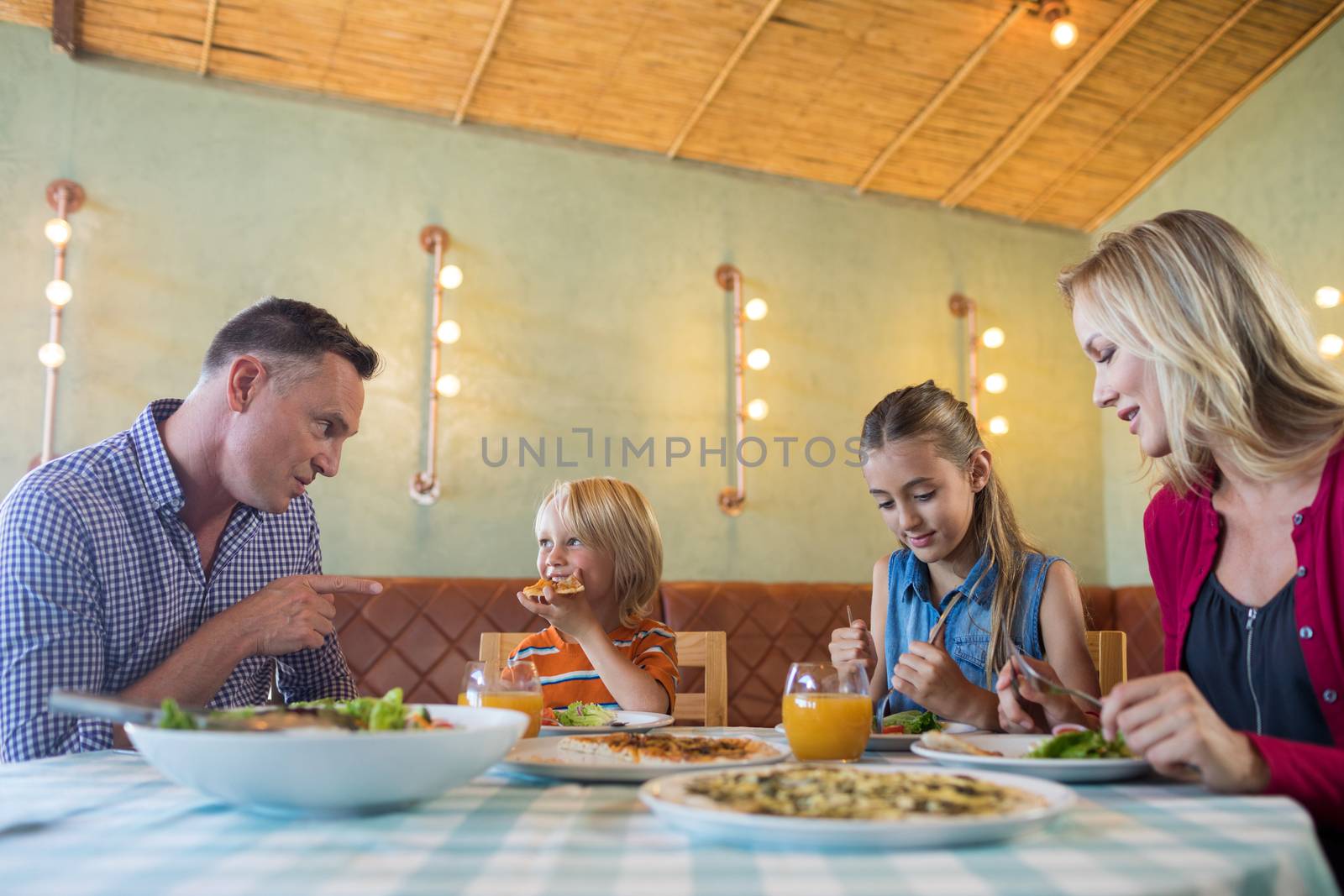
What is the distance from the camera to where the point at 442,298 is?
4.49 m

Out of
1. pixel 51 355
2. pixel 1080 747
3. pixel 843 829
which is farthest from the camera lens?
pixel 51 355

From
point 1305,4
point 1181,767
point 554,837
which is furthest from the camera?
point 1305,4

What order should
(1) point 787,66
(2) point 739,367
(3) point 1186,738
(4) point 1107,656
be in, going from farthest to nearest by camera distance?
(2) point 739,367
(1) point 787,66
(4) point 1107,656
(3) point 1186,738

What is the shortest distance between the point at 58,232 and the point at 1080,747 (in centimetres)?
407

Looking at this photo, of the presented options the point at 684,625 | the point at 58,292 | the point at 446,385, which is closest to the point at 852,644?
the point at 684,625

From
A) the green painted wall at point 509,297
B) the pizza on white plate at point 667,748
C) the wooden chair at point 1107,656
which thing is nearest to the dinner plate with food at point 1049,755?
the pizza on white plate at point 667,748

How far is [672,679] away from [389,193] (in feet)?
9.55

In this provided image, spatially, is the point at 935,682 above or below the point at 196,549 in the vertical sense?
below

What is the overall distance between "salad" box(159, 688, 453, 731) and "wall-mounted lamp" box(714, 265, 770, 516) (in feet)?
12.3

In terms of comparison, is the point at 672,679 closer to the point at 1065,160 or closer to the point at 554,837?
the point at 554,837

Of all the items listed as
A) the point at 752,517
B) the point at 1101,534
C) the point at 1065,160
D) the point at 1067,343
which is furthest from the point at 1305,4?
the point at 752,517

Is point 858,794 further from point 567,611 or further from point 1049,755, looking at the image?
point 567,611

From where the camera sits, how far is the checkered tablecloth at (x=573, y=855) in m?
0.70

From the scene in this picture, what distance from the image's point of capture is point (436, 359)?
4.44 metres
